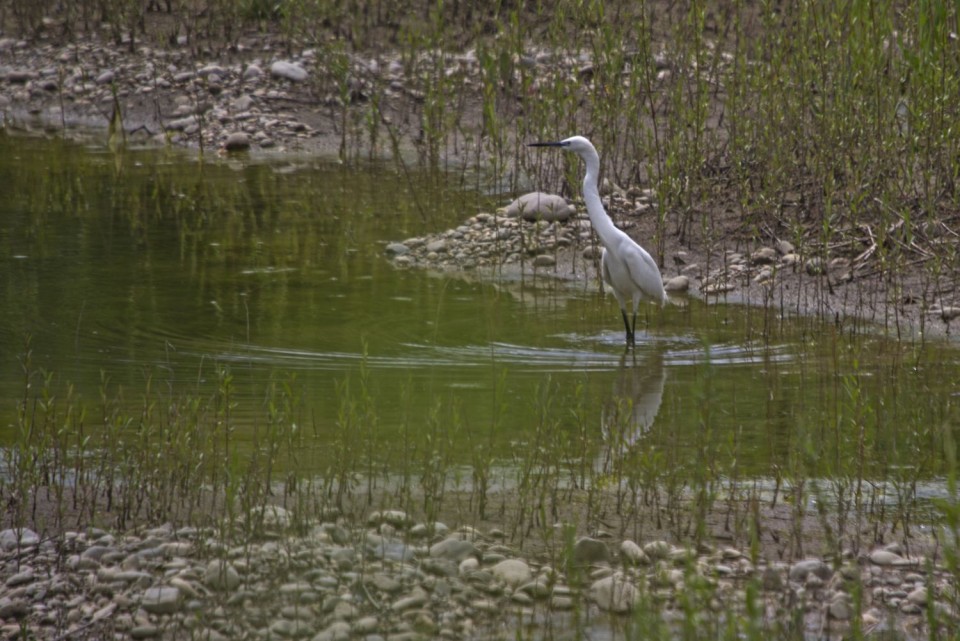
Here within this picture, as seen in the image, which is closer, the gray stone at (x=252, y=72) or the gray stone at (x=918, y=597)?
the gray stone at (x=918, y=597)

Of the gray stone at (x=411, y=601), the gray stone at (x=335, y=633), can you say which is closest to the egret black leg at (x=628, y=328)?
the gray stone at (x=411, y=601)

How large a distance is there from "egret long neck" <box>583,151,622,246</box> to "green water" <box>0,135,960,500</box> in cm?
64

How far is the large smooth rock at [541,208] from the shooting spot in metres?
11.1

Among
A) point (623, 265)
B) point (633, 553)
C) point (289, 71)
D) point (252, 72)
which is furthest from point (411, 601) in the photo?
point (252, 72)

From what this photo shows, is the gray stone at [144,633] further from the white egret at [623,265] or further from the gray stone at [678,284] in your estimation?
the gray stone at [678,284]

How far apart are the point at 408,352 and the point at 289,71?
9.40 m

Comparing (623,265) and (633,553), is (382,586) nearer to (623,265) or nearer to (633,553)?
(633,553)

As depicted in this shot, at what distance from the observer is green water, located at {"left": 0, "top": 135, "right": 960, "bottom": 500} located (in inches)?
232

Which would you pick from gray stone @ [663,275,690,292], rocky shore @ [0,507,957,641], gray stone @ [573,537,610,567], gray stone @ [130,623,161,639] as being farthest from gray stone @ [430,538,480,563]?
gray stone @ [663,275,690,292]

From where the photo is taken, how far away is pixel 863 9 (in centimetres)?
962

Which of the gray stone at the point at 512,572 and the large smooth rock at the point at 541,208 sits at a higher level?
the large smooth rock at the point at 541,208

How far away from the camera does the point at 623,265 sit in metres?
8.55

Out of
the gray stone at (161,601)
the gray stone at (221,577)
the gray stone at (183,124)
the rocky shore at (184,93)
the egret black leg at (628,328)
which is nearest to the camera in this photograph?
the gray stone at (161,601)

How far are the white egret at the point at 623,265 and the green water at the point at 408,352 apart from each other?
0.27m
